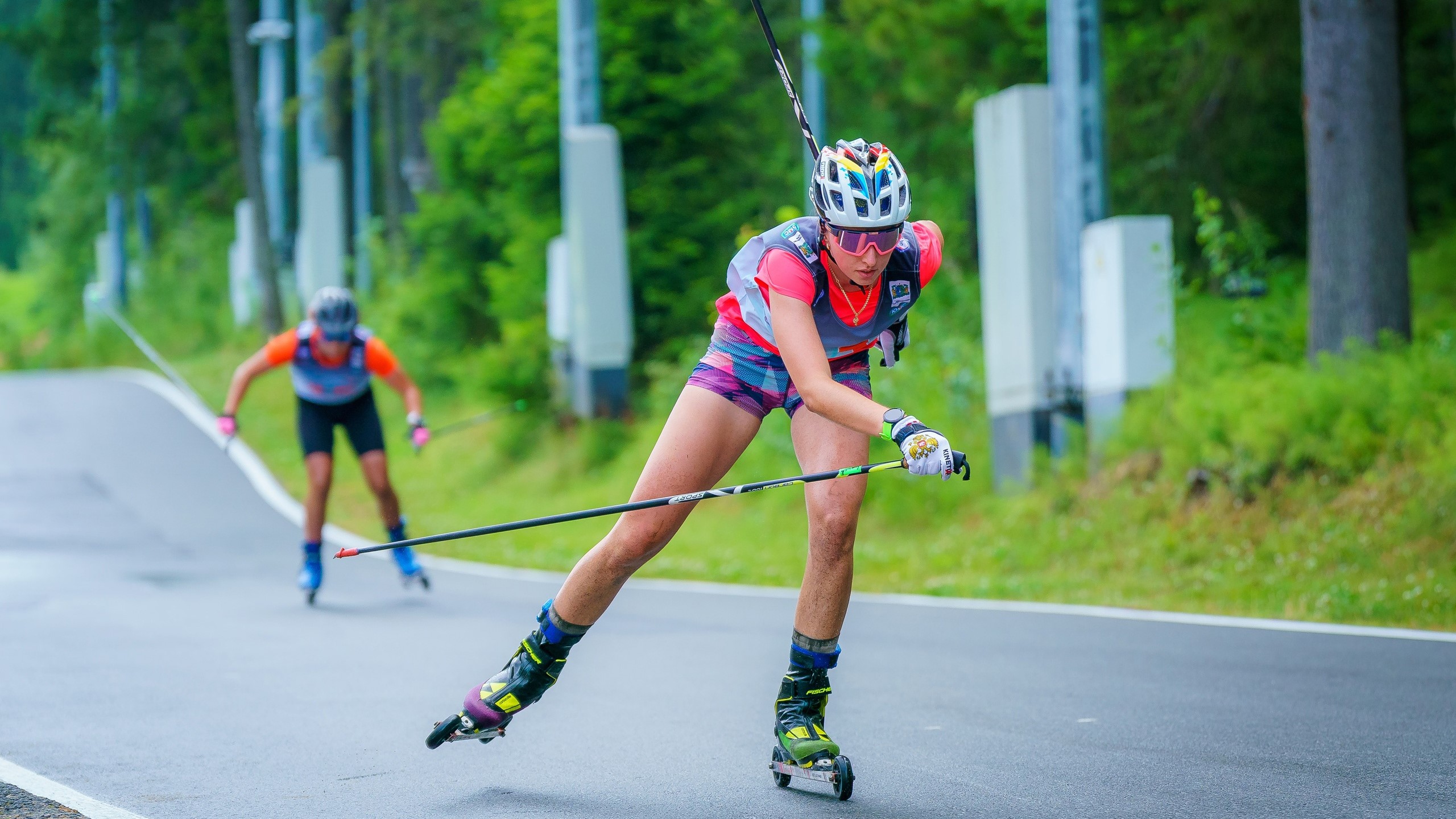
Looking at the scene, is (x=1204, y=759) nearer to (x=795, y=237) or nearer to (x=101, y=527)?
(x=795, y=237)

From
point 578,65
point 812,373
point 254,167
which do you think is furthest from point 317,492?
point 254,167

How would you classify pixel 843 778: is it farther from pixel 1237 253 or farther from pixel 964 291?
pixel 964 291

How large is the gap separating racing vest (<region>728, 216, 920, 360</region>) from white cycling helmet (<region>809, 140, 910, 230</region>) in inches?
8.8

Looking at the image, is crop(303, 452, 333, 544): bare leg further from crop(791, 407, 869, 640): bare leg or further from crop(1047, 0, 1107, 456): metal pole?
crop(791, 407, 869, 640): bare leg

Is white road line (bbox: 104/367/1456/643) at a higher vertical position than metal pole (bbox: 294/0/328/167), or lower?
lower

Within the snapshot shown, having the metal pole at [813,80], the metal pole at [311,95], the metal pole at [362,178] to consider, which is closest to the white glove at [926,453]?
the metal pole at [813,80]

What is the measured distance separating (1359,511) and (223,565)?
8989 mm

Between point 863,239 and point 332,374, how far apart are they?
722cm

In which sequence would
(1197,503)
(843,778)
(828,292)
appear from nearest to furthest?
(843,778), (828,292), (1197,503)

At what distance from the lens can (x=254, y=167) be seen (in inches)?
1495

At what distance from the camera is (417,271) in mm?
30750

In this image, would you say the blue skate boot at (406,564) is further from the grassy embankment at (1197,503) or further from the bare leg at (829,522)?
the bare leg at (829,522)

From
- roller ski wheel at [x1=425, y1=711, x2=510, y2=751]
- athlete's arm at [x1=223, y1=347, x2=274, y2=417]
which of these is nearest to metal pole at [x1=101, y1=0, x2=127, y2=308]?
athlete's arm at [x1=223, y1=347, x2=274, y2=417]

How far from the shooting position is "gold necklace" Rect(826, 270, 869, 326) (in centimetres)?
539
